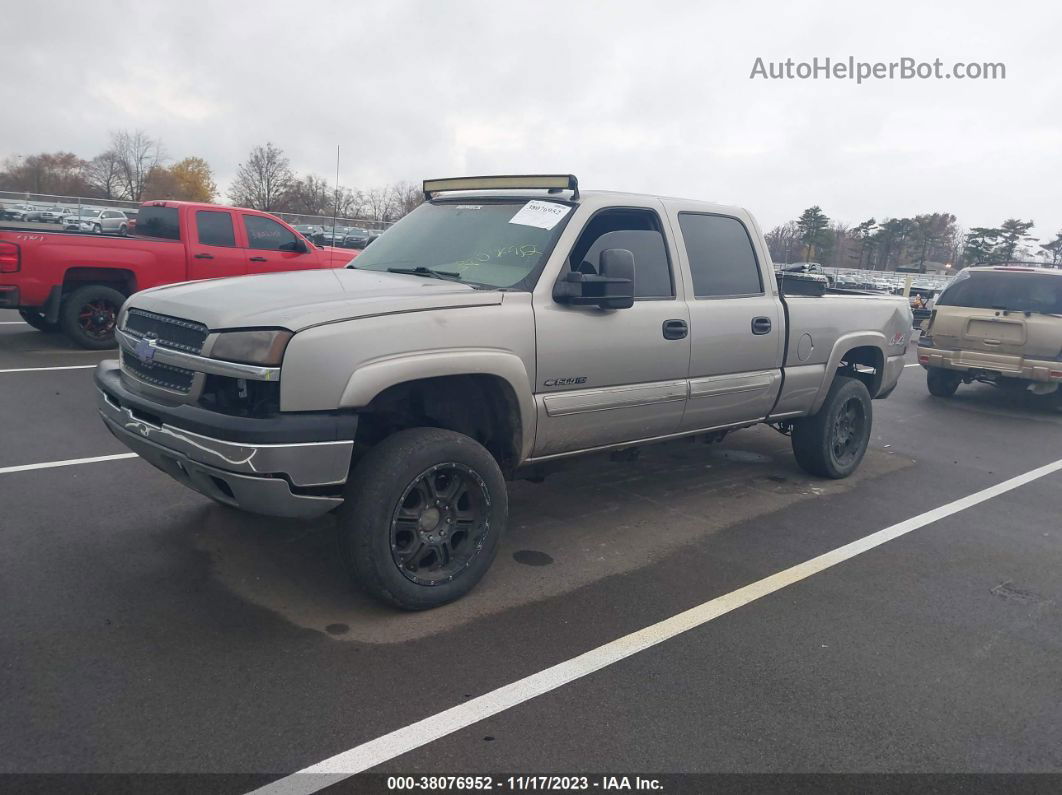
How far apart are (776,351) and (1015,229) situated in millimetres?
42156

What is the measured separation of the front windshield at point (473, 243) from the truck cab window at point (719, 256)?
40.7 inches

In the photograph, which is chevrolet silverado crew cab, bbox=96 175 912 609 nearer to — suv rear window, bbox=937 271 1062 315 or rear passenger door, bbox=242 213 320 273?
suv rear window, bbox=937 271 1062 315

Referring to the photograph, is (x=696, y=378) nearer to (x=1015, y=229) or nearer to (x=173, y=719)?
(x=173, y=719)

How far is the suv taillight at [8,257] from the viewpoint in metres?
9.19

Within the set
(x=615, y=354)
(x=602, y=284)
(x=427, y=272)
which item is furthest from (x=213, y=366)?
(x=615, y=354)

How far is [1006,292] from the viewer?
34.2 feet

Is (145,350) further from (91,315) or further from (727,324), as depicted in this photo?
(91,315)

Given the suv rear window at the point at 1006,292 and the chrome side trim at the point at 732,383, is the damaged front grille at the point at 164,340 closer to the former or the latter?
the chrome side trim at the point at 732,383

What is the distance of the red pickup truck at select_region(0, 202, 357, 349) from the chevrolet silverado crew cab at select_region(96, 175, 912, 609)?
5.28 metres

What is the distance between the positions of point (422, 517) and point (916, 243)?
165 feet

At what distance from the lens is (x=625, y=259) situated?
423 cm

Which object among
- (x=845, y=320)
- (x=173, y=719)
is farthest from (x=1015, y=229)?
(x=173, y=719)

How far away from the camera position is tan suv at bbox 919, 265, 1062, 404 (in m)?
9.82

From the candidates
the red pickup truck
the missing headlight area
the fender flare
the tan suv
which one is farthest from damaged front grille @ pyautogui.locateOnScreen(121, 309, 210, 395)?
the tan suv
